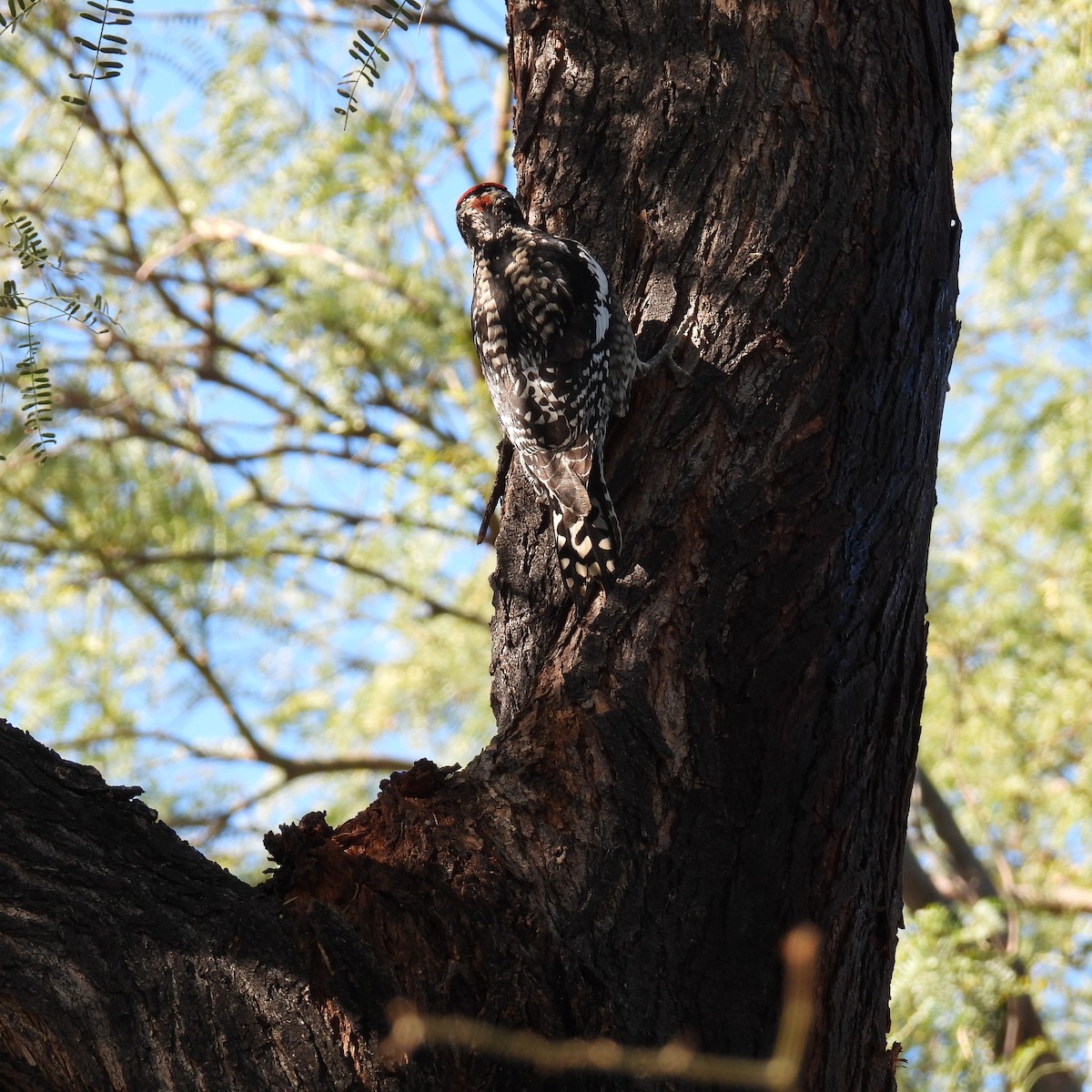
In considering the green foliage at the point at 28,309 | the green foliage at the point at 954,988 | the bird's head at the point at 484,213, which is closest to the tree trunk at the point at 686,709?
the green foliage at the point at 28,309

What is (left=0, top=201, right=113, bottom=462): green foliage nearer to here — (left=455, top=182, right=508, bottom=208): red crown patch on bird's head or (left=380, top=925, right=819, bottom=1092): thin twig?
(left=380, top=925, right=819, bottom=1092): thin twig

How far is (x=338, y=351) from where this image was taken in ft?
21.4

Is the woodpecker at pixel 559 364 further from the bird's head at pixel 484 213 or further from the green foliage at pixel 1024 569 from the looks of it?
the green foliage at pixel 1024 569

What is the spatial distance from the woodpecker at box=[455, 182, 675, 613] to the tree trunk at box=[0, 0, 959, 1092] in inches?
2.9

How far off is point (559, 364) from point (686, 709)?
4.30 ft

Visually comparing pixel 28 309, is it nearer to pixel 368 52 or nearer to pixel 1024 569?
pixel 368 52

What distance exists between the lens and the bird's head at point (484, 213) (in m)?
3.78

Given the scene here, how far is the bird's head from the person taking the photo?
3779mm

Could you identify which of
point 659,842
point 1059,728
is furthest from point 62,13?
point 1059,728

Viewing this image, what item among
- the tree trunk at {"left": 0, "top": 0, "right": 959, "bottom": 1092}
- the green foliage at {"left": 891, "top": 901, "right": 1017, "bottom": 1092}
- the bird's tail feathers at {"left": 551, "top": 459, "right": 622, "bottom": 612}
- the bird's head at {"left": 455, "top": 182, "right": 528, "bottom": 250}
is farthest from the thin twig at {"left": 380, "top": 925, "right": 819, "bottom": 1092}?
the bird's head at {"left": 455, "top": 182, "right": 528, "bottom": 250}

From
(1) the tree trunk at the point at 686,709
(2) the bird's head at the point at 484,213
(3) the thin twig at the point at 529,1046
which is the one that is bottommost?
(3) the thin twig at the point at 529,1046

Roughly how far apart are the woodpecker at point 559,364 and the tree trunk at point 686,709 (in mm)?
74

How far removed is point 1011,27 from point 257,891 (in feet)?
18.3

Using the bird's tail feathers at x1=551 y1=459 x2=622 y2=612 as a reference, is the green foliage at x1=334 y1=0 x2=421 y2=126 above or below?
above
